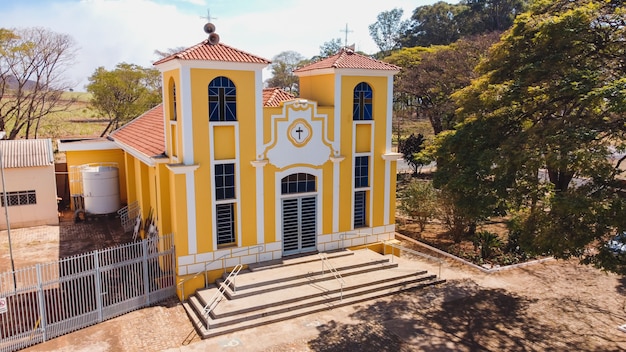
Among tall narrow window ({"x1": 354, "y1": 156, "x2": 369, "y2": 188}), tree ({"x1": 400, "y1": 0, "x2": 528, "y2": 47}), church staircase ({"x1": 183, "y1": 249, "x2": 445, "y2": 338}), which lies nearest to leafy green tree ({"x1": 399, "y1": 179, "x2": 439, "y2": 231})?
church staircase ({"x1": 183, "y1": 249, "x2": 445, "y2": 338})

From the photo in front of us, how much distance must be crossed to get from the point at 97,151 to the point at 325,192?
46.2 ft

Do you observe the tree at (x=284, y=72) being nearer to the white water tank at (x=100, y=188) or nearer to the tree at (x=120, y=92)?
the tree at (x=120, y=92)

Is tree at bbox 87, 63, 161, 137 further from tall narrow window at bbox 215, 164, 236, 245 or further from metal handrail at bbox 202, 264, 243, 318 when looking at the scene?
metal handrail at bbox 202, 264, 243, 318

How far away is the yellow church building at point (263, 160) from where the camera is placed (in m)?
13.4

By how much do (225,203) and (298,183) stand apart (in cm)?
258

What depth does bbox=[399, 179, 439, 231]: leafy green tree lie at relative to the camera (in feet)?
66.3

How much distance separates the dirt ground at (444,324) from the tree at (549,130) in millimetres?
2521

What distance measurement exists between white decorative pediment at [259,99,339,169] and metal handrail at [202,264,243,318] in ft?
11.7

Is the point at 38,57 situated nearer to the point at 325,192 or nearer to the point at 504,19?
the point at 325,192

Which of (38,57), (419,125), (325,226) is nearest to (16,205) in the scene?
(325,226)

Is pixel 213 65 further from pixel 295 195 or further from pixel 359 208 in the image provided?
pixel 359 208

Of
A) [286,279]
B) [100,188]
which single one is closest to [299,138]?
[286,279]

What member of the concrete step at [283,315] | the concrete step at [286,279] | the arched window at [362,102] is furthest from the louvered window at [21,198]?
the arched window at [362,102]

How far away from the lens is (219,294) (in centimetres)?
1305
